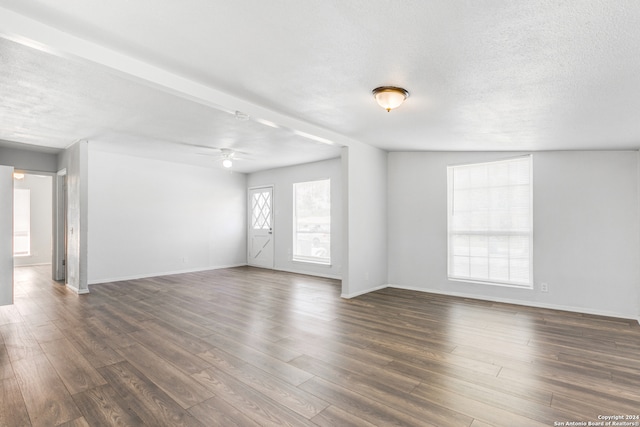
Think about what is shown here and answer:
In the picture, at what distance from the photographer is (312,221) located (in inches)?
295

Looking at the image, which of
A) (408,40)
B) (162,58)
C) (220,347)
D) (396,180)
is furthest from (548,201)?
(162,58)

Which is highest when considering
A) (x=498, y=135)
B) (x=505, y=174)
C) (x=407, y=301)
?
(x=498, y=135)

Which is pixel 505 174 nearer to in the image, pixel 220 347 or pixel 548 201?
pixel 548 201

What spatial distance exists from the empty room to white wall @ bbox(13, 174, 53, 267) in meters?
1.79

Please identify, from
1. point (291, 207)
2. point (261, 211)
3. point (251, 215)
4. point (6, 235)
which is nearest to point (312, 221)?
point (291, 207)

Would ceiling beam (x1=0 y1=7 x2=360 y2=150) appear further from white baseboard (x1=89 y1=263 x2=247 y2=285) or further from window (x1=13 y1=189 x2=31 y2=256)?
window (x1=13 y1=189 x2=31 y2=256)

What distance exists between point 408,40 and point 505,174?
3652mm

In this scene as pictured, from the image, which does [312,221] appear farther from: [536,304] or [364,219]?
[536,304]

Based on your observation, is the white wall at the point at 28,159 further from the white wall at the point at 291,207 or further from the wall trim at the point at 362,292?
the wall trim at the point at 362,292

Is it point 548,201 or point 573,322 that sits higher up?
point 548,201

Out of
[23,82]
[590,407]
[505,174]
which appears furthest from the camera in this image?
[505,174]

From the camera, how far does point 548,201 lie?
4.58m

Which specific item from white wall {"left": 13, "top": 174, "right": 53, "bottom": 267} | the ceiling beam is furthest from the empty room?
white wall {"left": 13, "top": 174, "right": 53, "bottom": 267}

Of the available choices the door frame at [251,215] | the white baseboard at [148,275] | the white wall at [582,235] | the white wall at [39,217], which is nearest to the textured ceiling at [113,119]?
the door frame at [251,215]
